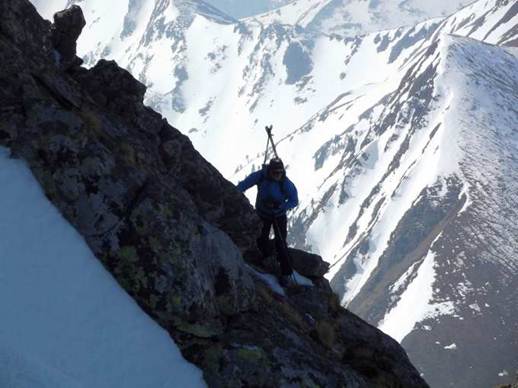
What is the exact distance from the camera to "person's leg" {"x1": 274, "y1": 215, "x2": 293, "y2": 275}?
73.5 feet

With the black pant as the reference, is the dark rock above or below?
above

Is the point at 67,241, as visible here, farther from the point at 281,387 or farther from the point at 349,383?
the point at 349,383

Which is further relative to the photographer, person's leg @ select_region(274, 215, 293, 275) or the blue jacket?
person's leg @ select_region(274, 215, 293, 275)

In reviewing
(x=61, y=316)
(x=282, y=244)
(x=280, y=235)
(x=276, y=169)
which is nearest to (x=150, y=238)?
(x=61, y=316)

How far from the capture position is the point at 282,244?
22.5 m

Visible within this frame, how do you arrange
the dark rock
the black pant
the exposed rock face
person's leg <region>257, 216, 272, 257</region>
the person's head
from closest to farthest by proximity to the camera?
the exposed rock face, the person's head, the black pant, the dark rock, person's leg <region>257, 216, 272, 257</region>

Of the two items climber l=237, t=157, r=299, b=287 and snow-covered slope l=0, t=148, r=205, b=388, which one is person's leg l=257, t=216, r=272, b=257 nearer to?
climber l=237, t=157, r=299, b=287

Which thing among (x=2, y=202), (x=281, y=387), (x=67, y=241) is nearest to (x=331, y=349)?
(x=281, y=387)

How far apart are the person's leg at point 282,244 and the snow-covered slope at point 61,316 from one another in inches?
321

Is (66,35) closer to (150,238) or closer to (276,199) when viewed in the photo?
(276,199)

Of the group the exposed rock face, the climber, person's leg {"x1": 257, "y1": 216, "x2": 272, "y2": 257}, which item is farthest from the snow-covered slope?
person's leg {"x1": 257, "y1": 216, "x2": 272, "y2": 257}

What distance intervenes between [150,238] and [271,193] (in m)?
6.77

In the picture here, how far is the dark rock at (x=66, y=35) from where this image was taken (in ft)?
74.8

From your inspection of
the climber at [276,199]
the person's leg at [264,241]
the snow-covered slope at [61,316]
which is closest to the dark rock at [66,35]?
the climber at [276,199]
